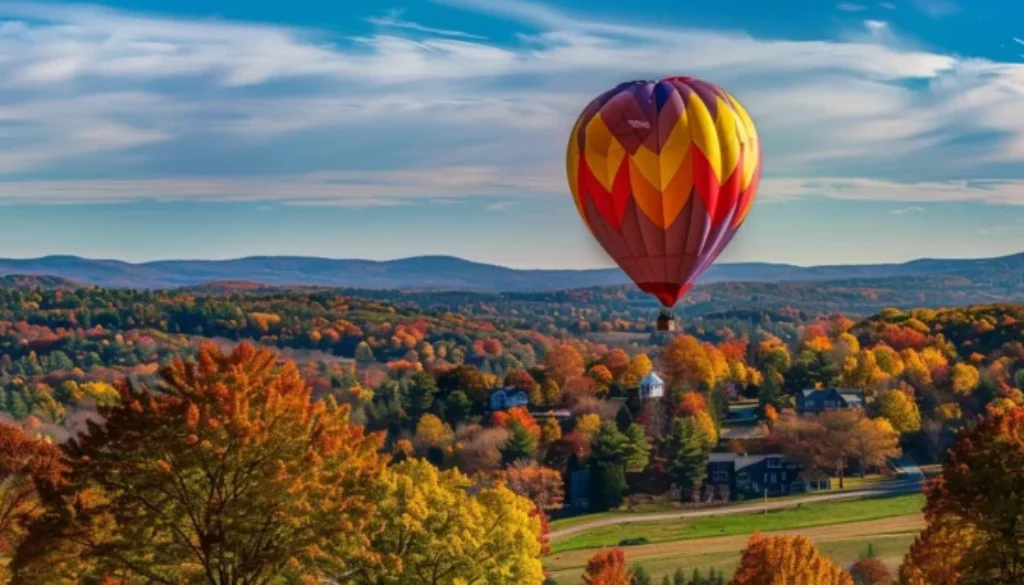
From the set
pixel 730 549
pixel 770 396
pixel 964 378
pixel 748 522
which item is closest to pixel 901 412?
pixel 770 396

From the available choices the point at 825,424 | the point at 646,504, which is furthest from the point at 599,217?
the point at 825,424

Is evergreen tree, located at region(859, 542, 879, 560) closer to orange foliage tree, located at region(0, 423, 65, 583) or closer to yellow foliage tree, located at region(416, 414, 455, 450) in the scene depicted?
orange foliage tree, located at region(0, 423, 65, 583)

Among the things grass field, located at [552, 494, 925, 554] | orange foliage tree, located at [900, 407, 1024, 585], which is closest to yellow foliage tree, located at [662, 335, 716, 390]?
grass field, located at [552, 494, 925, 554]

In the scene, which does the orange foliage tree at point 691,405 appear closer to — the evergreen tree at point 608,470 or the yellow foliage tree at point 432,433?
the evergreen tree at point 608,470

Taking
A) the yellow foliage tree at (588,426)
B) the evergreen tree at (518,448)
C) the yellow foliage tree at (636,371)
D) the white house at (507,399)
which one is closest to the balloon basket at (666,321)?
the evergreen tree at (518,448)

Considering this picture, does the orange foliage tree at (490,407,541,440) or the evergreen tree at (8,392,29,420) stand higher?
the orange foliage tree at (490,407,541,440)

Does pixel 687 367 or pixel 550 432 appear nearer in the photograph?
pixel 550 432

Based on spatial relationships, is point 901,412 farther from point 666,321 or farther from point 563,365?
point 666,321
